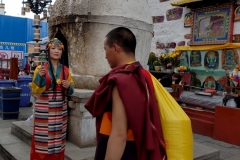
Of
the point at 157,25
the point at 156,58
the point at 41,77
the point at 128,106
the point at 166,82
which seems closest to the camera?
the point at 128,106

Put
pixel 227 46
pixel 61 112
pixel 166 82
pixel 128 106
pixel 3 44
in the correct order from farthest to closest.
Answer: pixel 3 44 < pixel 166 82 < pixel 227 46 < pixel 61 112 < pixel 128 106

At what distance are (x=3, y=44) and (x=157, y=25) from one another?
15.3 m

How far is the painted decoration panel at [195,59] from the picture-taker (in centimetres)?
820

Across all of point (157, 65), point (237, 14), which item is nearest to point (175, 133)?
point (237, 14)

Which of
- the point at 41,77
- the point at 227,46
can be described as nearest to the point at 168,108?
the point at 41,77

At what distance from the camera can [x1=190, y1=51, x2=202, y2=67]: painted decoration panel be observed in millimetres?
8203

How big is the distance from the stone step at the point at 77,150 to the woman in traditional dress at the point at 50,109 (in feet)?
1.22

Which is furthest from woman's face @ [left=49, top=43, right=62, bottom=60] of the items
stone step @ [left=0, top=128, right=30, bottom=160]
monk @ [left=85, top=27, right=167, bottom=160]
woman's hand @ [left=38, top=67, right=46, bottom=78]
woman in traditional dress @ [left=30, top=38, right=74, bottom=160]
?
stone step @ [left=0, top=128, right=30, bottom=160]

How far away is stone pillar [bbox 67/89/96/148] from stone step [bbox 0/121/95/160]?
0.33 feet

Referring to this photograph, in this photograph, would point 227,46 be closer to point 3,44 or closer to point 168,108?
point 168,108

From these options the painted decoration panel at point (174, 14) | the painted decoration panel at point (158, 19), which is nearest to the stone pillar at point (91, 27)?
the painted decoration panel at point (174, 14)

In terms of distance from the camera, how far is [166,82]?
805 centimetres

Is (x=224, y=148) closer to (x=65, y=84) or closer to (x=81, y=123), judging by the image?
(x=81, y=123)

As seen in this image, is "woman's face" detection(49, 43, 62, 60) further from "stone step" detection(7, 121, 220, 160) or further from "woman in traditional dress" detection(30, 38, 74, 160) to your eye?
"stone step" detection(7, 121, 220, 160)
